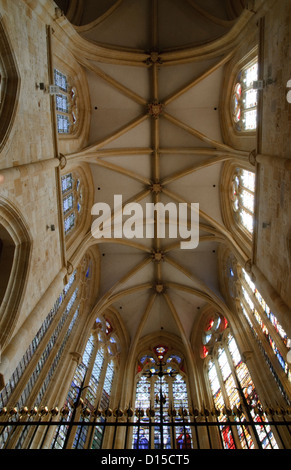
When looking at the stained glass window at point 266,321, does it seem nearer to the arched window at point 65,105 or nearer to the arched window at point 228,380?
the arched window at point 228,380

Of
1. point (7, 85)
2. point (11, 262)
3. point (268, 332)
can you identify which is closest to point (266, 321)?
point (268, 332)

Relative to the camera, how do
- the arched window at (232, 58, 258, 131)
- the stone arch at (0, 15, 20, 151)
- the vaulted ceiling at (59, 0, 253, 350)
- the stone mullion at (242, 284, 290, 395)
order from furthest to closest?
the vaulted ceiling at (59, 0, 253, 350), the arched window at (232, 58, 258, 131), the stone mullion at (242, 284, 290, 395), the stone arch at (0, 15, 20, 151)

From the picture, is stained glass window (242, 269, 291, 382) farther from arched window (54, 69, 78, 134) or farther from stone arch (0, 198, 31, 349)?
arched window (54, 69, 78, 134)

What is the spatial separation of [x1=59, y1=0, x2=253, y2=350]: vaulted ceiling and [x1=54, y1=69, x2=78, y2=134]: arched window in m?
1.14

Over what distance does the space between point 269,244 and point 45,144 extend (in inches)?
259

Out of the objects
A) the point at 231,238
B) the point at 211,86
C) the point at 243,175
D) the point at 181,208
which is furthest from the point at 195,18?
the point at 231,238

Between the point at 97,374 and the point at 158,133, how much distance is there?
10601 mm

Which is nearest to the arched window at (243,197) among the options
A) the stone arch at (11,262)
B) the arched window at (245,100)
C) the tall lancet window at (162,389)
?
the arched window at (245,100)

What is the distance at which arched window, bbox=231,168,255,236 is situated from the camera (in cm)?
1258

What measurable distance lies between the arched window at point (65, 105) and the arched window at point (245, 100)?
6.35 meters

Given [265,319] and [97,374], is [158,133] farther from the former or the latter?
[97,374]

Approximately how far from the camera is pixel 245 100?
41.7ft

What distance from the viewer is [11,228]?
8.09 m

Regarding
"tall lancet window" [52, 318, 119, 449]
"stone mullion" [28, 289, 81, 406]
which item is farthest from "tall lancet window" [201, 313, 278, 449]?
"stone mullion" [28, 289, 81, 406]
